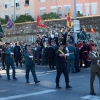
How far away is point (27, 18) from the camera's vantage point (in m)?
53.8

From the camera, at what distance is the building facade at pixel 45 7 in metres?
52.9

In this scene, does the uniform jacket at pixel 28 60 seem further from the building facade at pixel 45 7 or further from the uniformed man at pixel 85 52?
the building facade at pixel 45 7

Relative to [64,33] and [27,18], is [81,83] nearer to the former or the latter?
[64,33]

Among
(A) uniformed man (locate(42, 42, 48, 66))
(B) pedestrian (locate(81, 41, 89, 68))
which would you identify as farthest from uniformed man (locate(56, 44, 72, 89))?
(A) uniformed man (locate(42, 42, 48, 66))

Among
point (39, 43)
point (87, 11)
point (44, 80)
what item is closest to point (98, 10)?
point (87, 11)

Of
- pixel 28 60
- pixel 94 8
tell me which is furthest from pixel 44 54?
pixel 94 8

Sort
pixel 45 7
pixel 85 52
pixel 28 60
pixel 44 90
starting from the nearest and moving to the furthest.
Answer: pixel 44 90, pixel 28 60, pixel 85 52, pixel 45 7

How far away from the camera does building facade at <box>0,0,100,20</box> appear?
52.9 metres

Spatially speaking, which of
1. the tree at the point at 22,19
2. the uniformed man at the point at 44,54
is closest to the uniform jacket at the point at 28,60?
the uniformed man at the point at 44,54

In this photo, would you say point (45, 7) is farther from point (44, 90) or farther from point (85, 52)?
point (44, 90)

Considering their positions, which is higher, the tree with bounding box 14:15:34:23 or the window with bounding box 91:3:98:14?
the window with bounding box 91:3:98:14

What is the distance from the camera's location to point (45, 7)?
58125mm

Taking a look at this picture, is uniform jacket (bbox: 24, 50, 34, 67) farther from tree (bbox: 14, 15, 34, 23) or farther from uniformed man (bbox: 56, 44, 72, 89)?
tree (bbox: 14, 15, 34, 23)

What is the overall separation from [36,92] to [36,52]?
12933 mm
